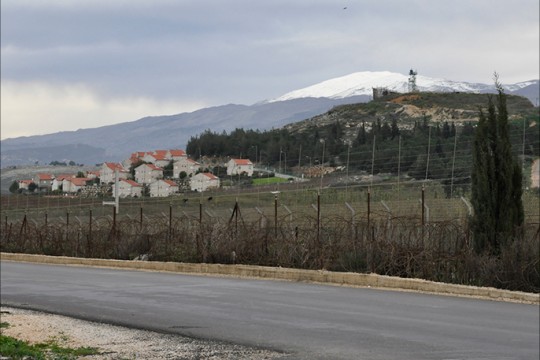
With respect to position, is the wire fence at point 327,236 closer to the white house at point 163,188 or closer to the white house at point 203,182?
the white house at point 203,182

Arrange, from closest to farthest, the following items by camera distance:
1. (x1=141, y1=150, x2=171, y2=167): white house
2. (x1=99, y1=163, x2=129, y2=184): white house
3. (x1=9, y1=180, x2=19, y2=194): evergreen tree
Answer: (x1=141, y1=150, x2=171, y2=167): white house
(x1=99, y1=163, x2=129, y2=184): white house
(x1=9, y1=180, x2=19, y2=194): evergreen tree

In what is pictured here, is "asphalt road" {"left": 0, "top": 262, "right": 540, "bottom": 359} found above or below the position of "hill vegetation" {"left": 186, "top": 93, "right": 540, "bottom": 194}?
below

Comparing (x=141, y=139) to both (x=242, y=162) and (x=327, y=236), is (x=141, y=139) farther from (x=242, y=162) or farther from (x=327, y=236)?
(x=327, y=236)

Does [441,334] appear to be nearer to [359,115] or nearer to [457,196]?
[457,196]

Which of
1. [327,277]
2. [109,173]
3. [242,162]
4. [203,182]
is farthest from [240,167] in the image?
[327,277]

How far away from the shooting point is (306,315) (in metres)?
13.3

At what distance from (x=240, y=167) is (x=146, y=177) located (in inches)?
344

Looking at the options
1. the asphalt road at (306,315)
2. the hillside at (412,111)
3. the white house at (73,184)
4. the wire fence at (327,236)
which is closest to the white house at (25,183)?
the white house at (73,184)

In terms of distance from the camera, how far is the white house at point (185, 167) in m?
45.1

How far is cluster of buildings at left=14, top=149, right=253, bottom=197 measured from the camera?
4209 centimetres

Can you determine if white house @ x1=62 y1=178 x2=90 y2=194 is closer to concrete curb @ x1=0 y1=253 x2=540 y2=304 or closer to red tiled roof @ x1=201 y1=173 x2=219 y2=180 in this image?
red tiled roof @ x1=201 y1=173 x2=219 y2=180

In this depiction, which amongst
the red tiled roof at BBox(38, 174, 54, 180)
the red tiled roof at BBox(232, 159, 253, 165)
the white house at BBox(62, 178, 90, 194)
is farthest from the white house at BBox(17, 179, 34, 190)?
the red tiled roof at BBox(232, 159, 253, 165)

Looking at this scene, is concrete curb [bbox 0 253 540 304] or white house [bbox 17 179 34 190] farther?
white house [bbox 17 179 34 190]

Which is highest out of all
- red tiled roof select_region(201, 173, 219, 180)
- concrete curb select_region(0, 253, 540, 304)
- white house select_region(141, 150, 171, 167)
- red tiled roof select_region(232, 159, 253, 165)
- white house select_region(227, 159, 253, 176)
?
white house select_region(141, 150, 171, 167)
